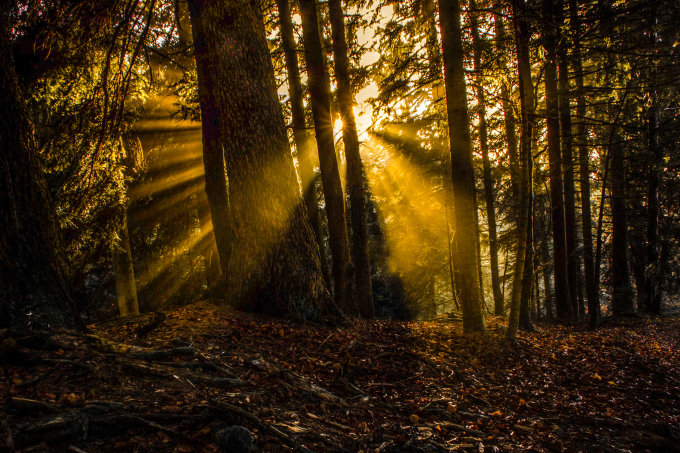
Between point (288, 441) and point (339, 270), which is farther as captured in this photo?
point (339, 270)

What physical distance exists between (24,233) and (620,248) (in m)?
14.7

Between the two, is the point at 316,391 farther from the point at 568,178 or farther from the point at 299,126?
the point at 568,178

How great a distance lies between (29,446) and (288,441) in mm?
1393

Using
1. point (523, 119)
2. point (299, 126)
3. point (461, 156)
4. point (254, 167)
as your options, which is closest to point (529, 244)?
point (461, 156)

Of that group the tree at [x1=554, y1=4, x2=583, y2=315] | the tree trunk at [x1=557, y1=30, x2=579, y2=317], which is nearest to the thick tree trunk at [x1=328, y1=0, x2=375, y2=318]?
the tree at [x1=554, y1=4, x2=583, y2=315]

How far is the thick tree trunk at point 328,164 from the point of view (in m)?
7.07

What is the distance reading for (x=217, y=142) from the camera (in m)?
7.34

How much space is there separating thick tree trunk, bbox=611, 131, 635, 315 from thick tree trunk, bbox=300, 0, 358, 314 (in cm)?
956

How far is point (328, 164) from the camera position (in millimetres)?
7227

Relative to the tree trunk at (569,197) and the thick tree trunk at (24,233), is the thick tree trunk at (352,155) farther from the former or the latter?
the tree trunk at (569,197)

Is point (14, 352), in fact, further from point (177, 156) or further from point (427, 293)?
point (427, 293)

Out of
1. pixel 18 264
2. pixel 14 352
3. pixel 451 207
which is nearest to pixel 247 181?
pixel 18 264

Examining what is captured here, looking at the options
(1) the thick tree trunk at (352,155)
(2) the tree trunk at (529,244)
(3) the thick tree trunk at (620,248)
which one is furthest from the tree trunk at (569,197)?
(1) the thick tree trunk at (352,155)

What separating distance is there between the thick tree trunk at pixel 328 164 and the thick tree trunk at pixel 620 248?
31.4 ft
